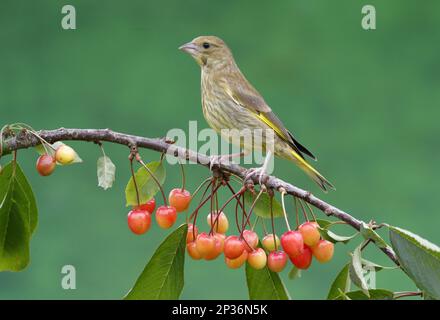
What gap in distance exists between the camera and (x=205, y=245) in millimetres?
1167

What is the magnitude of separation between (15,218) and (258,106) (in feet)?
2.67

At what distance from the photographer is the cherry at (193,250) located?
46.4 inches

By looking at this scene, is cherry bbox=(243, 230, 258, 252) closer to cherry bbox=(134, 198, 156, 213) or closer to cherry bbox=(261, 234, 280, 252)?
cherry bbox=(261, 234, 280, 252)

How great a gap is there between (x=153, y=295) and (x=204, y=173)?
74.1 inches

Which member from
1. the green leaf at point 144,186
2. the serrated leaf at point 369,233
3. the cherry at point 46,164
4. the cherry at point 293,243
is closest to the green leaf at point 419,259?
the serrated leaf at point 369,233

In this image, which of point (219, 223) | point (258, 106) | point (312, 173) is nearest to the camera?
point (219, 223)

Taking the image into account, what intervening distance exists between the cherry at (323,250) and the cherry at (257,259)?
71mm

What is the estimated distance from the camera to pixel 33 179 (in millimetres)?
3328

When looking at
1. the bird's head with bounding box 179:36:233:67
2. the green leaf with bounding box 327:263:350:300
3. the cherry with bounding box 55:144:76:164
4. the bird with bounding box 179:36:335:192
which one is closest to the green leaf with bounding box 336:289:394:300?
the green leaf with bounding box 327:263:350:300

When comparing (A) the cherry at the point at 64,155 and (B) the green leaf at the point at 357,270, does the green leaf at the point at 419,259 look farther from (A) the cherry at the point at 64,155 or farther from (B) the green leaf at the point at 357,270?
(A) the cherry at the point at 64,155

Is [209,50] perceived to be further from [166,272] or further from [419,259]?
[419,259]

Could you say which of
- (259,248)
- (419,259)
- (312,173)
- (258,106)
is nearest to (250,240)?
(259,248)
